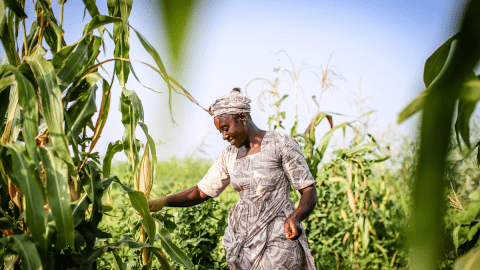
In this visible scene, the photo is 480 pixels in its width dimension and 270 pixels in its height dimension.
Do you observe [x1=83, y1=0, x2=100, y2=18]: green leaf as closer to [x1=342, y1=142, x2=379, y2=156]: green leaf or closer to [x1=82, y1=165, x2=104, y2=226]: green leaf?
[x1=82, y1=165, x2=104, y2=226]: green leaf

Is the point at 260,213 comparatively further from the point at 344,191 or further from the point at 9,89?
the point at 344,191

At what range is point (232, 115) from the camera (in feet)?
5.87

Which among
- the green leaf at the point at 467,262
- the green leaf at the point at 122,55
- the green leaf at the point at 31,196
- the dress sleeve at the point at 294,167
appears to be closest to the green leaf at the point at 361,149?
the dress sleeve at the point at 294,167

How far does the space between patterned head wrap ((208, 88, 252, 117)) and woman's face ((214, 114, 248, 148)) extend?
25 mm

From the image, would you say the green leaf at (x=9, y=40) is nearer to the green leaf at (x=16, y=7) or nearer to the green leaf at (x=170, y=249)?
the green leaf at (x=16, y=7)

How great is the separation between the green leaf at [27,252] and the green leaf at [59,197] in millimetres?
70

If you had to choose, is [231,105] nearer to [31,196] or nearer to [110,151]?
[110,151]

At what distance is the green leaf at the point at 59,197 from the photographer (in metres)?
1.04

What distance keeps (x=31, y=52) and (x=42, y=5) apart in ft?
0.56

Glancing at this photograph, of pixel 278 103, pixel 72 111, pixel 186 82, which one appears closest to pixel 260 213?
pixel 72 111

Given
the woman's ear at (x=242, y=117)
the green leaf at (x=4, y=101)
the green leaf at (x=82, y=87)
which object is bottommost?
the woman's ear at (x=242, y=117)

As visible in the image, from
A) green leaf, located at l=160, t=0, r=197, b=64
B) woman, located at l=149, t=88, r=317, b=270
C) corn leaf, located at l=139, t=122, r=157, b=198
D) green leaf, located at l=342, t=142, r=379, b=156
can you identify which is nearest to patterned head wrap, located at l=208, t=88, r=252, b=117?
woman, located at l=149, t=88, r=317, b=270

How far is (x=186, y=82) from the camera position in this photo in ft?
0.58

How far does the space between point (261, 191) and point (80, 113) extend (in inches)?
34.6
